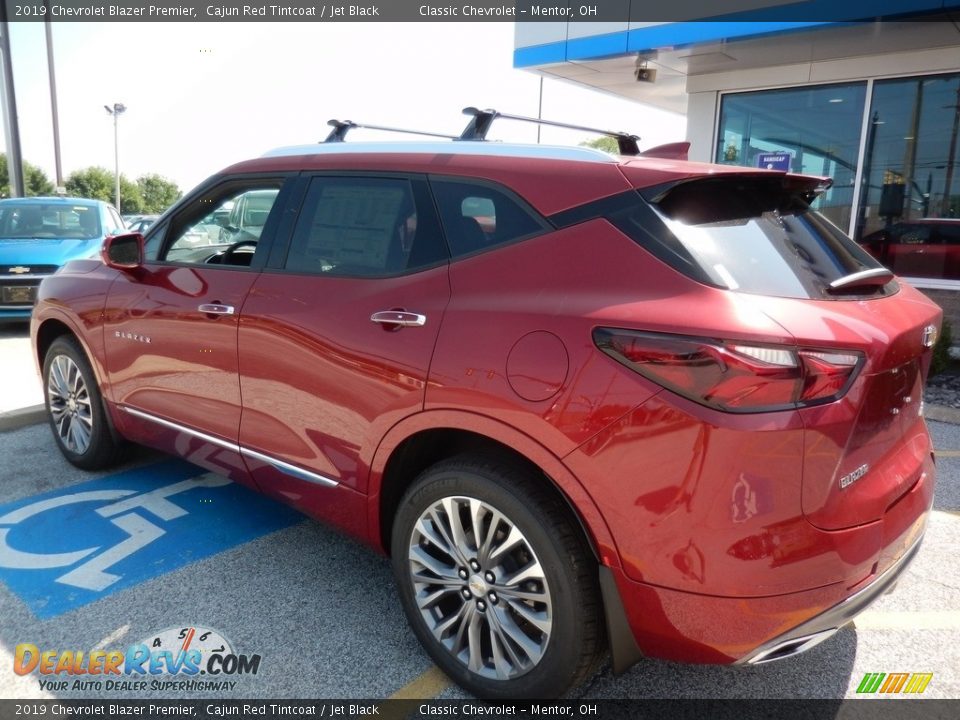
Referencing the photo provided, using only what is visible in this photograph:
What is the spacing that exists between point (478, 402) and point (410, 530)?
0.60m

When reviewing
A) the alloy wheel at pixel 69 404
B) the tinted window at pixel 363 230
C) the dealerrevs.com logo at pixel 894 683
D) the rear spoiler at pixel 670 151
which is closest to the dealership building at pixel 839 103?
the rear spoiler at pixel 670 151

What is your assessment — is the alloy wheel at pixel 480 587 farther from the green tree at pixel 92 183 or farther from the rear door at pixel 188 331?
the green tree at pixel 92 183

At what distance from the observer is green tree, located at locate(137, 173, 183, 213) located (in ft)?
283

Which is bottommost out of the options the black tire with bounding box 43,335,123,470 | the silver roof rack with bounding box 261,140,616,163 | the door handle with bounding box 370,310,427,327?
the black tire with bounding box 43,335,123,470

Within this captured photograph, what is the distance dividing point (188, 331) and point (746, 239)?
8.09 feet

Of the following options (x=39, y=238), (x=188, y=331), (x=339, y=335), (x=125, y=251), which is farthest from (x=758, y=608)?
(x=39, y=238)

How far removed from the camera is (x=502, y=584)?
2.26 meters

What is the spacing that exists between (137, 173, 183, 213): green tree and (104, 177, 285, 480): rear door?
90.6m

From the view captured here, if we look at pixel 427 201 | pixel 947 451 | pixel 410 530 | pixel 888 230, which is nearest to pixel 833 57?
pixel 888 230

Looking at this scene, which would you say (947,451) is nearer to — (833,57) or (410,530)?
(410,530)

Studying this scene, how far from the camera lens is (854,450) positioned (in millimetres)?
1927

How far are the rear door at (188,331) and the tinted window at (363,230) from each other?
0.24 m

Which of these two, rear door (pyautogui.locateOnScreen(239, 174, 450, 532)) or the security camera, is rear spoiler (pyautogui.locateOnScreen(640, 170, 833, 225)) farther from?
the security camera

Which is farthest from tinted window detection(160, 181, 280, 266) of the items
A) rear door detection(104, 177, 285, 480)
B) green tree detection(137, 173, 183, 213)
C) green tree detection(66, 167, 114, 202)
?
green tree detection(137, 173, 183, 213)
